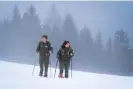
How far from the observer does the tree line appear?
12.4 meters

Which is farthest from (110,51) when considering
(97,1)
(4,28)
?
(4,28)

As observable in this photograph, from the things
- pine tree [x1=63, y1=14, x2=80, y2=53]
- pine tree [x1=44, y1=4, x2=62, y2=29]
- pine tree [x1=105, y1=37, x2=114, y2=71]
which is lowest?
pine tree [x1=105, y1=37, x2=114, y2=71]

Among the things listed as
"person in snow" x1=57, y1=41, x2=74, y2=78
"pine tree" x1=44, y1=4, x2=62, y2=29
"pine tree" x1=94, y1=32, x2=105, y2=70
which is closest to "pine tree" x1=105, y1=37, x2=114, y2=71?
"pine tree" x1=94, y1=32, x2=105, y2=70

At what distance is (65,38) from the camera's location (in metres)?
12.8

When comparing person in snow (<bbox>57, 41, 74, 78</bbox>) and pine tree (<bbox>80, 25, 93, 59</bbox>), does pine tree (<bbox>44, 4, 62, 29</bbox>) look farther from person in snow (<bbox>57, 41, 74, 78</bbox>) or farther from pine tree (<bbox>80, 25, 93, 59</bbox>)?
person in snow (<bbox>57, 41, 74, 78</bbox>)

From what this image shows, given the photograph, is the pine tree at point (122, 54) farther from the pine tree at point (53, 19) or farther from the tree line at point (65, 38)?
the pine tree at point (53, 19)

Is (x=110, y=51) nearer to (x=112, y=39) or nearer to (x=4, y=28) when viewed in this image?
(x=112, y=39)

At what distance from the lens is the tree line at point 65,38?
40.8 feet

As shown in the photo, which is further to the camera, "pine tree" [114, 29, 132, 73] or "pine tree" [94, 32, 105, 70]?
"pine tree" [94, 32, 105, 70]

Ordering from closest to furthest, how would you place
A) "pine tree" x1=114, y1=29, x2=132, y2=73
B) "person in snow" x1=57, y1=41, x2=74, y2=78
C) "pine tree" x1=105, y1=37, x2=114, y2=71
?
"person in snow" x1=57, y1=41, x2=74, y2=78
"pine tree" x1=114, y1=29, x2=132, y2=73
"pine tree" x1=105, y1=37, x2=114, y2=71

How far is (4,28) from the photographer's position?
13047 mm

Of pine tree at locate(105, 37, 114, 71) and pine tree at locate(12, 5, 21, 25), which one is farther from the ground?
pine tree at locate(12, 5, 21, 25)

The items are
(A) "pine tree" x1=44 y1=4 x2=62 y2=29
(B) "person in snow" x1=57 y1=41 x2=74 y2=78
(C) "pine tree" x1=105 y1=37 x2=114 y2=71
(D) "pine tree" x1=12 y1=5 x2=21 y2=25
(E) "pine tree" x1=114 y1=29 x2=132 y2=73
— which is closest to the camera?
(B) "person in snow" x1=57 y1=41 x2=74 y2=78

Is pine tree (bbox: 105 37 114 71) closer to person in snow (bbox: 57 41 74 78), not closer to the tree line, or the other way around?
the tree line
